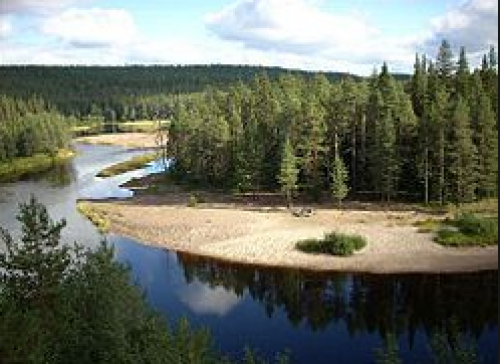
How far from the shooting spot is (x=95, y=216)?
7062 centimetres

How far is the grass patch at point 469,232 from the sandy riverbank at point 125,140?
4099 inches

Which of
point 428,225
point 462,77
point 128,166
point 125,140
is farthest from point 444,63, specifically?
point 125,140

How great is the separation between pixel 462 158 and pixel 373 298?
24.1 m

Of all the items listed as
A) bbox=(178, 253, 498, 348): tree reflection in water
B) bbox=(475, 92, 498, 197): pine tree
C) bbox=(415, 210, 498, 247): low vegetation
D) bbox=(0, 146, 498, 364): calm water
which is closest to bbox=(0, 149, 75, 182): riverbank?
bbox=(0, 146, 498, 364): calm water

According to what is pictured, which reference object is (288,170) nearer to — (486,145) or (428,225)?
(428,225)

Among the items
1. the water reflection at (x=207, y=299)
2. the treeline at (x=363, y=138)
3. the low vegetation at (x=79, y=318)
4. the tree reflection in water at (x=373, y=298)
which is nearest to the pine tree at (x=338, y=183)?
the treeline at (x=363, y=138)

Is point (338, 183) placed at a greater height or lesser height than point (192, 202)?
greater

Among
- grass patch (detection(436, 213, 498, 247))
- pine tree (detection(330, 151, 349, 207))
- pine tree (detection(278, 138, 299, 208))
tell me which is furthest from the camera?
pine tree (detection(278, 138, 299, 208))

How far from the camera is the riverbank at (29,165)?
11022cm

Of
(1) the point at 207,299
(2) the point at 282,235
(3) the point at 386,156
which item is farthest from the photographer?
(3) the point at 386,156

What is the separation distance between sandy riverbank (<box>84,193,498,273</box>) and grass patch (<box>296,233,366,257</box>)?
2.32 feet

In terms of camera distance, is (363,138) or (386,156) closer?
(386,156)

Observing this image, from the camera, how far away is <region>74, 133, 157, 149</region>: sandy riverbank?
6226 inches

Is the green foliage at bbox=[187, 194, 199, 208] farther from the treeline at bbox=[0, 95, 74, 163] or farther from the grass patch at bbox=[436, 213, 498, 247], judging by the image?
the treeline at bbox=[0, 95, 74, 163]
